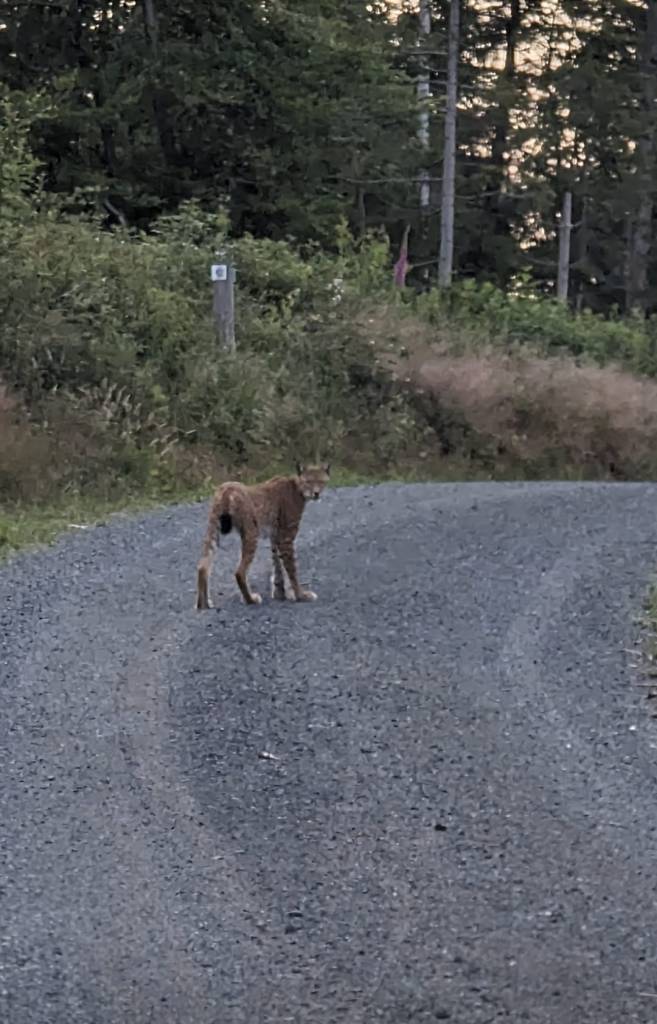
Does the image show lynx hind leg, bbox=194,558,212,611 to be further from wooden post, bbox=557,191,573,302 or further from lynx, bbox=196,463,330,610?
wooden post, bbox=557,191,573,302

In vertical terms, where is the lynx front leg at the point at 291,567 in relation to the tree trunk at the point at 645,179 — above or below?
below

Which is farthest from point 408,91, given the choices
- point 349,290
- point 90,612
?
point 90,612

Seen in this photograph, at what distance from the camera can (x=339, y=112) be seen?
29.1 metres

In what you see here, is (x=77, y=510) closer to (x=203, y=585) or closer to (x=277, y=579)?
(x=277, y=579)

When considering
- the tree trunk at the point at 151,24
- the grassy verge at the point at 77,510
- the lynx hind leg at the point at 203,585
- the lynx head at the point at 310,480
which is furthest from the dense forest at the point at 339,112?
the lynx hind leg at the point at 203,585

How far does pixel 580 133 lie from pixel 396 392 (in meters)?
23.7

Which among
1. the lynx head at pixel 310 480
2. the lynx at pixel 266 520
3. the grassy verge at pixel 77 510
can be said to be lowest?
the grassy verge at pixel 77 510

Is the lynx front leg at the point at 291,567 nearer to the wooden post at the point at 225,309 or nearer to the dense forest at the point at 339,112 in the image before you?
the wooden post at the point at 225,309

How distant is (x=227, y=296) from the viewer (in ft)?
60.2

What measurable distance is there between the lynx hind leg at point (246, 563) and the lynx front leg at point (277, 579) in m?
0.17

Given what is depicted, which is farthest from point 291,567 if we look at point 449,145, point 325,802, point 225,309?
point 449,145

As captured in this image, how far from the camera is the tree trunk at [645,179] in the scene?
3842 cm

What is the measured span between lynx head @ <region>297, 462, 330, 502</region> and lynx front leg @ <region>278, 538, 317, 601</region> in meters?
0.38

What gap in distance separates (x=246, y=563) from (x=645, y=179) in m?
32.5
